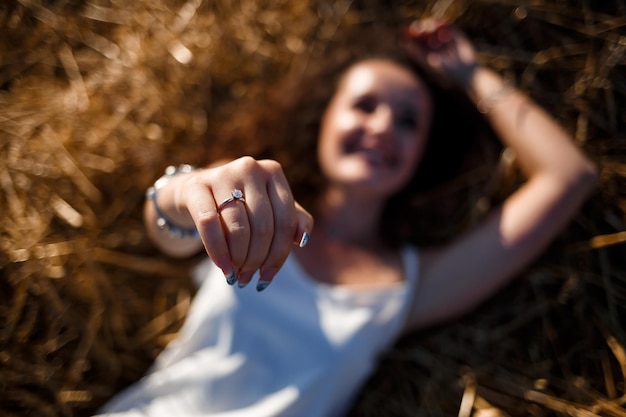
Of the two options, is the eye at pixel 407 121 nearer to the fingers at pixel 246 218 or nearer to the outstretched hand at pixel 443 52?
the outstretched hand at pixel 443 52

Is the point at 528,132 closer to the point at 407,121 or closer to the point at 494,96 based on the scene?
the point at 494,96

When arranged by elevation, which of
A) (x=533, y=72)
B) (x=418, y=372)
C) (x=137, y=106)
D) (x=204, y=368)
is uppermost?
(x=533, y=72)

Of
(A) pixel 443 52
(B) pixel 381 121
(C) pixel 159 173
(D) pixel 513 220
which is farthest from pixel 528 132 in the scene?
(C) pixel 159 173

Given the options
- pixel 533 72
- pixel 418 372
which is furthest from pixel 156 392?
pixel 533 72

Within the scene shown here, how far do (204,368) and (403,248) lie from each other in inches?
30.0

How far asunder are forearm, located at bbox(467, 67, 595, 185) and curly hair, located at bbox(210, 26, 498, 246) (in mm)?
95

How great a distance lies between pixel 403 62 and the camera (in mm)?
1841

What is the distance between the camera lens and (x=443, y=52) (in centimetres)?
192

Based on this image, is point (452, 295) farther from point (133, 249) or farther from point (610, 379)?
point (133, 249)

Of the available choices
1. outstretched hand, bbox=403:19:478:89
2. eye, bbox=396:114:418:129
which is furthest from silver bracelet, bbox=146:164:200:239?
outstretched hand, bbox=403:19:478:89

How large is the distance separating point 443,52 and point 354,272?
34.1 inches

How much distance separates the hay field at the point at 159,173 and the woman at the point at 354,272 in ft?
0.56

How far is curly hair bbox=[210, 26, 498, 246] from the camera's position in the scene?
1951mm

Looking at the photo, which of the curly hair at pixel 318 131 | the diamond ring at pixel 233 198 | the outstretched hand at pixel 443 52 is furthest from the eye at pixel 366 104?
the diamond ring at pixel 233 198
